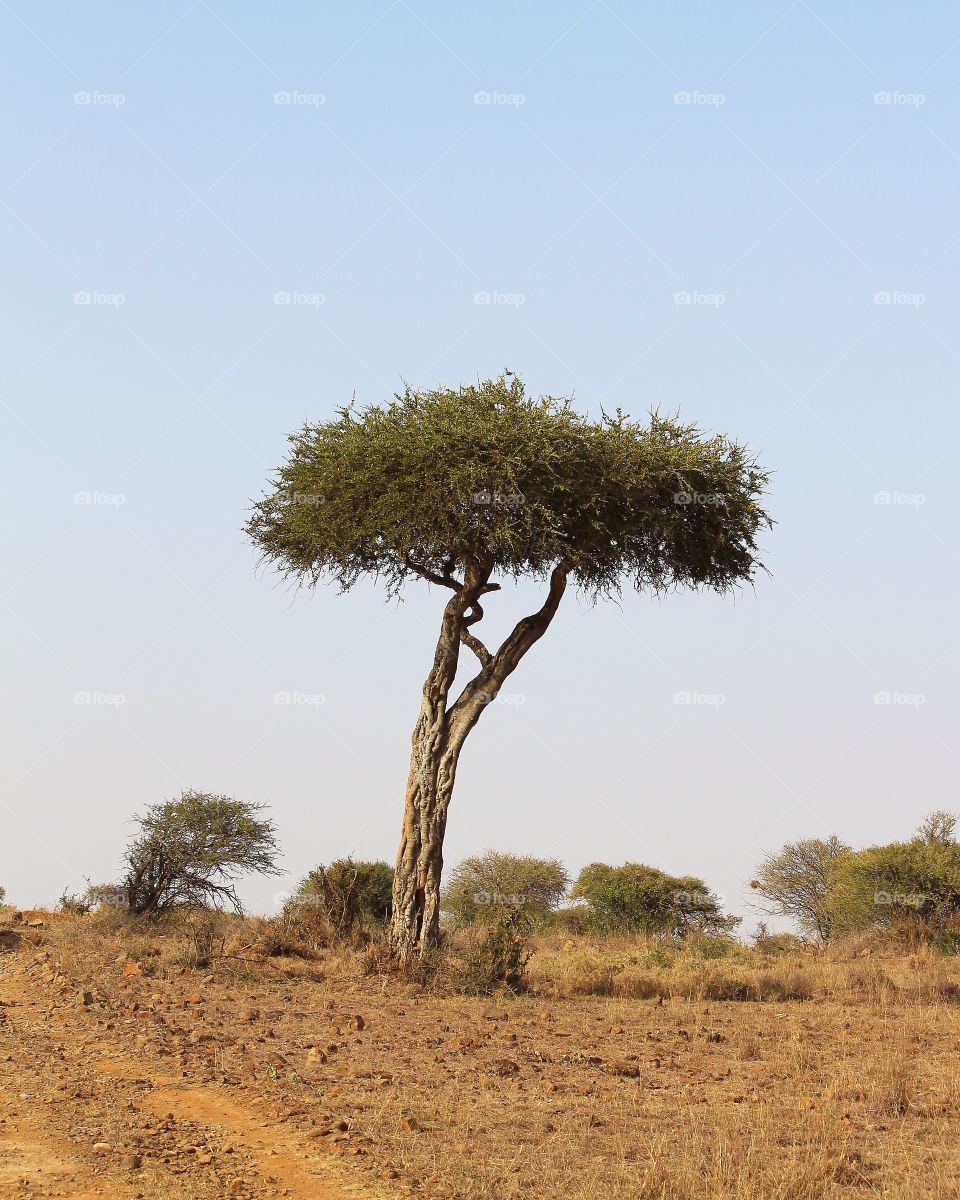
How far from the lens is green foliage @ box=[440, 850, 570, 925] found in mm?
35688

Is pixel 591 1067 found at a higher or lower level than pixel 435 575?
lower

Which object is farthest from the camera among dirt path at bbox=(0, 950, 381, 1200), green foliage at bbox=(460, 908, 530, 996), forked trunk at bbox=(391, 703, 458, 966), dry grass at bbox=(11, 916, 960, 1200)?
forked trunk at bbox=(391, 703, 458, 966)

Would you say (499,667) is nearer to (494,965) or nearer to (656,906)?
(494,965)

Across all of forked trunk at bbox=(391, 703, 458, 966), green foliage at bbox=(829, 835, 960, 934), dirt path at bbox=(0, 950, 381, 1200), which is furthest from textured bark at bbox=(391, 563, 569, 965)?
green foliage at bbox=(829, 835, 960, 934)

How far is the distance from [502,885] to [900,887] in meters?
13.7

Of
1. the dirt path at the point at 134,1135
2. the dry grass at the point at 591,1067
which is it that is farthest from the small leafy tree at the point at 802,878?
the dirt path at the point at 134,1135

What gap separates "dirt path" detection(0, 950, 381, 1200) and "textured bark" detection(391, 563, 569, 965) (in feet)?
20.3

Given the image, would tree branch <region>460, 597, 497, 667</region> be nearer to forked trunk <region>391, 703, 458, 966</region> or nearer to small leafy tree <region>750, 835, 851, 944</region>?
forked trunk <region>391, 703, 458, 966</region>

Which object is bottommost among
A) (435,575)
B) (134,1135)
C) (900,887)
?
(134,1135)

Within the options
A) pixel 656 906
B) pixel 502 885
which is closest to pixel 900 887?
pixel 656 906

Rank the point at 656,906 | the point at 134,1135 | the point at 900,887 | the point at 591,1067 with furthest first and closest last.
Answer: the point at 656,906 → the point at 900,887 → the point at 591,1067 → the point at 134,1135

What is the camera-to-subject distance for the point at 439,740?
17109 millimetres

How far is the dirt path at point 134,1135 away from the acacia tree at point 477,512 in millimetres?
6752

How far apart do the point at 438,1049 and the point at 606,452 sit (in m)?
8.99
